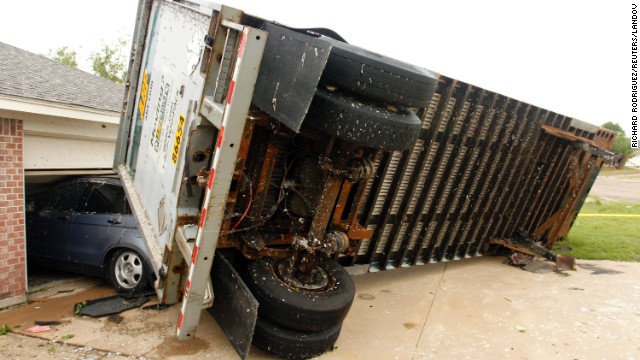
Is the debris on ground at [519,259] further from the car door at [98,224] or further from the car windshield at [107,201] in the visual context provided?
the car windshield at [107,201]

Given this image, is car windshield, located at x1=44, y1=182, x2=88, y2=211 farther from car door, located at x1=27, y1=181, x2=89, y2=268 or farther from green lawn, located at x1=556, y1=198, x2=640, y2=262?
green lawn, located at x1=556, y1=198, x2=640, y2=262

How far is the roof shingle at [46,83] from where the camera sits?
5625 millimetres

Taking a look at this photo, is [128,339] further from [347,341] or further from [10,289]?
[10,289]

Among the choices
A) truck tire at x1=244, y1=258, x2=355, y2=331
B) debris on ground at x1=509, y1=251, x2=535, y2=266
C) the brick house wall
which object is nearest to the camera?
truck tire at x1=244, y1=258, x2=355, y2=331

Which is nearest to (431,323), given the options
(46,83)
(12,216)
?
(12,216)

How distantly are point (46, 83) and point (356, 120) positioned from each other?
5852 mm

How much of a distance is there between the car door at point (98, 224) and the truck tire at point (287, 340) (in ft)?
8.95

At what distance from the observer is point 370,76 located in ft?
9.76

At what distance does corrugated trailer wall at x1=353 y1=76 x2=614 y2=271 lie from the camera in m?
5.14

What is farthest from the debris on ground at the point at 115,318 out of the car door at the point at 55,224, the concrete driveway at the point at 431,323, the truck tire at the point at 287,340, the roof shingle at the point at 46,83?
the roof shingle at the point at 46,83

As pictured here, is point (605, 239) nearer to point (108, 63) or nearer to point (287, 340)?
point (287, 340)

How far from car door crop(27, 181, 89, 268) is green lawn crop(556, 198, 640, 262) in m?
8.48

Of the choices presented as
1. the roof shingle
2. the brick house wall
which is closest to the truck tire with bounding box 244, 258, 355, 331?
the brick house wall

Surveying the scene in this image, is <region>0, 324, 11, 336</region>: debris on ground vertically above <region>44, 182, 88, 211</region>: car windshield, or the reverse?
<region>44, 182, 88, 211</region>: car windshield
